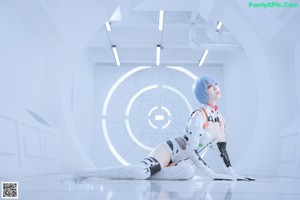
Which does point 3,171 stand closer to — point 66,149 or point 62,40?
point 66,149

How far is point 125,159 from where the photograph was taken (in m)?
8.96

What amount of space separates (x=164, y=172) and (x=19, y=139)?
1406 millimetres

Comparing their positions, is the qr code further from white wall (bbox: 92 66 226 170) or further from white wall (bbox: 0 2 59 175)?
white wall (bbox: 92 66 226 170)

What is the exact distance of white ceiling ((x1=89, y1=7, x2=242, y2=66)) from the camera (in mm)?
6930

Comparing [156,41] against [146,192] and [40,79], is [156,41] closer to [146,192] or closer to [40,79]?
[40,79]

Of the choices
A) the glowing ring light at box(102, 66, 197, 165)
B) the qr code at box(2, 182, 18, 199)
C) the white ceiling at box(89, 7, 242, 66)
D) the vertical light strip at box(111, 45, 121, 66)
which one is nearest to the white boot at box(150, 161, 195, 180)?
the qr code at box(2, 182, 18, 199)

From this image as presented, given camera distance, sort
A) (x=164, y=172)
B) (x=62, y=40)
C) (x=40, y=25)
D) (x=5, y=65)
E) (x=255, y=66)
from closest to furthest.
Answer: (x=164, y=172) < (x=5, y=65) < (x=40, y=25) < (x=62, y=40) < (x=255, y=66)

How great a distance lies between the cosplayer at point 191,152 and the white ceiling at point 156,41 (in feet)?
10.1

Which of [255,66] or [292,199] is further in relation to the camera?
[255,66]

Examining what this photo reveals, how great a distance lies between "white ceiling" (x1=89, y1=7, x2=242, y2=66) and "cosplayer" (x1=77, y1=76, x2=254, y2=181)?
10.1 ft

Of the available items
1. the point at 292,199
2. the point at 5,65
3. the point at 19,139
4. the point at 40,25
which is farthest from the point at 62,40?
the point at 292,199

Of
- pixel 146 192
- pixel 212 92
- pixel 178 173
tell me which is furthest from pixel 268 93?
pixel 146 192

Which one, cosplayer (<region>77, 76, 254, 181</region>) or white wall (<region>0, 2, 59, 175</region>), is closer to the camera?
cosplayer (<region>77, 76, 254, 181</region>)

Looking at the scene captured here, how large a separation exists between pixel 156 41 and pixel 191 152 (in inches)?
204
